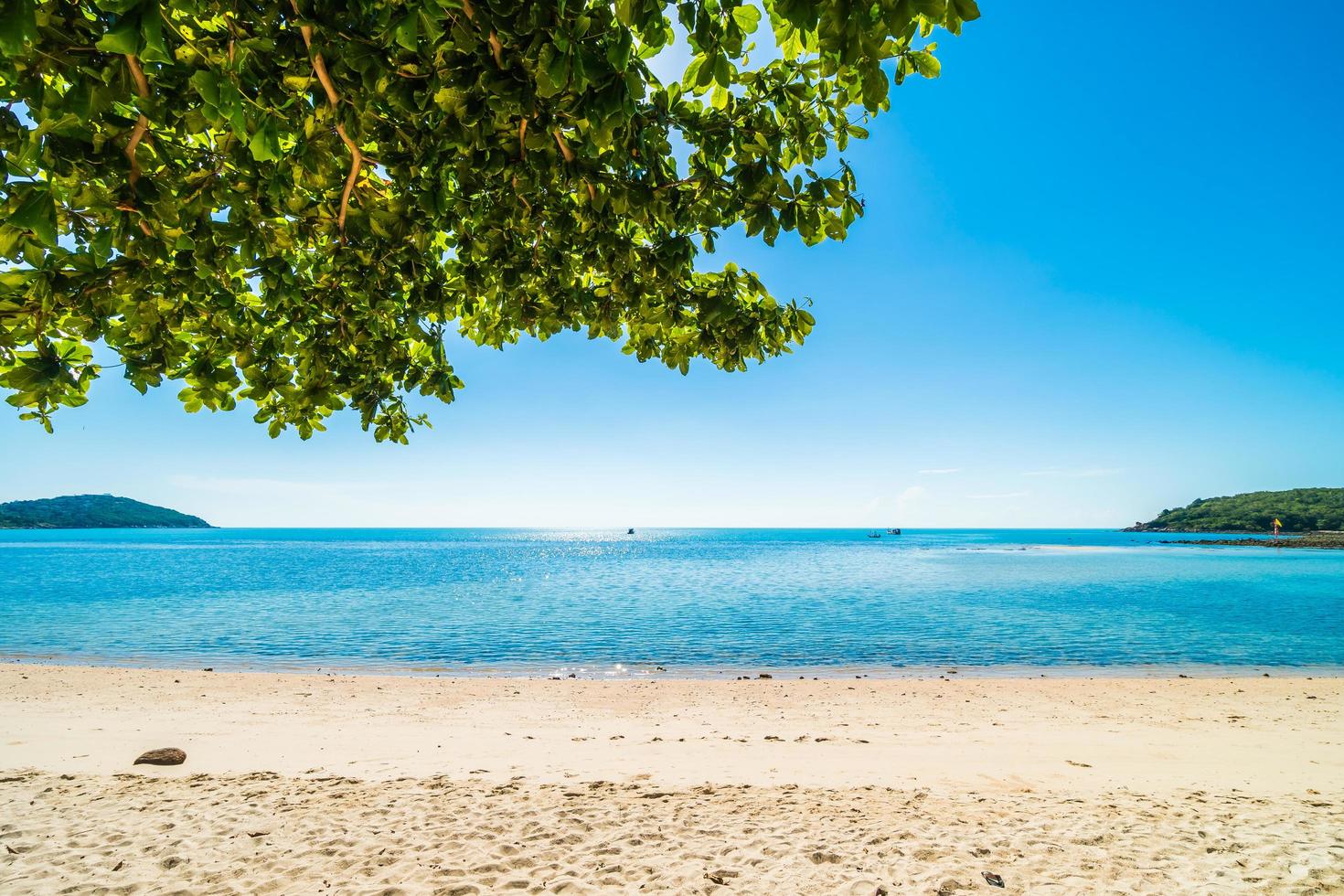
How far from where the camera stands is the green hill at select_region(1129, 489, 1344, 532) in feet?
465

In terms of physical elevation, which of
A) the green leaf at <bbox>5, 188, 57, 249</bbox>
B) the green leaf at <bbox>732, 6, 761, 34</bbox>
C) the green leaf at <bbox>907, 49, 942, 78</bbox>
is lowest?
the green leaf at <bbox>5, 188, 57, 249</bbox>

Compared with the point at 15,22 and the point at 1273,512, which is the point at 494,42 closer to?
the point at 15,22

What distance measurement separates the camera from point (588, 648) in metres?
Answer: 24.4

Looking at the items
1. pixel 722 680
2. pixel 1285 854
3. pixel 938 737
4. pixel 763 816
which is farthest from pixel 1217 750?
pixel 722 680

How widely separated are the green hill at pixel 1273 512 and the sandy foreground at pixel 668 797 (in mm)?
181895

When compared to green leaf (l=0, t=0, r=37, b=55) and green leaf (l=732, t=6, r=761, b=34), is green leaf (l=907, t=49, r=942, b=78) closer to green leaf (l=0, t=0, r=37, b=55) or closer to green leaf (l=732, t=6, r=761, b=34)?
green leaf (l=732, t=6, r=761, b=34)

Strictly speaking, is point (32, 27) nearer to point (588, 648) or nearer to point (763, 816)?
point (763, 816)

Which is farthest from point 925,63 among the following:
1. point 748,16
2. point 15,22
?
point 15,22

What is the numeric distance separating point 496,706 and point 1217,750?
13.8 metres

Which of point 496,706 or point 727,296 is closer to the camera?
point 727,296

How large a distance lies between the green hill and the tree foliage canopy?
196 meters

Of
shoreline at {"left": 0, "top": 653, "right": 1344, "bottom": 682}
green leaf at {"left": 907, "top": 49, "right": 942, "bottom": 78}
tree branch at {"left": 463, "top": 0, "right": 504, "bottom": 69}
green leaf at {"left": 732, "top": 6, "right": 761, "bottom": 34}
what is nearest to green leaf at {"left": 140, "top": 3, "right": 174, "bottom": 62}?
tree branch at {"left": 463, "top": 0, "right": 504, "bottom": 69}

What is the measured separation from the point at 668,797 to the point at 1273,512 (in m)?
211

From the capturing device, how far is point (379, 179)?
15.6ft
